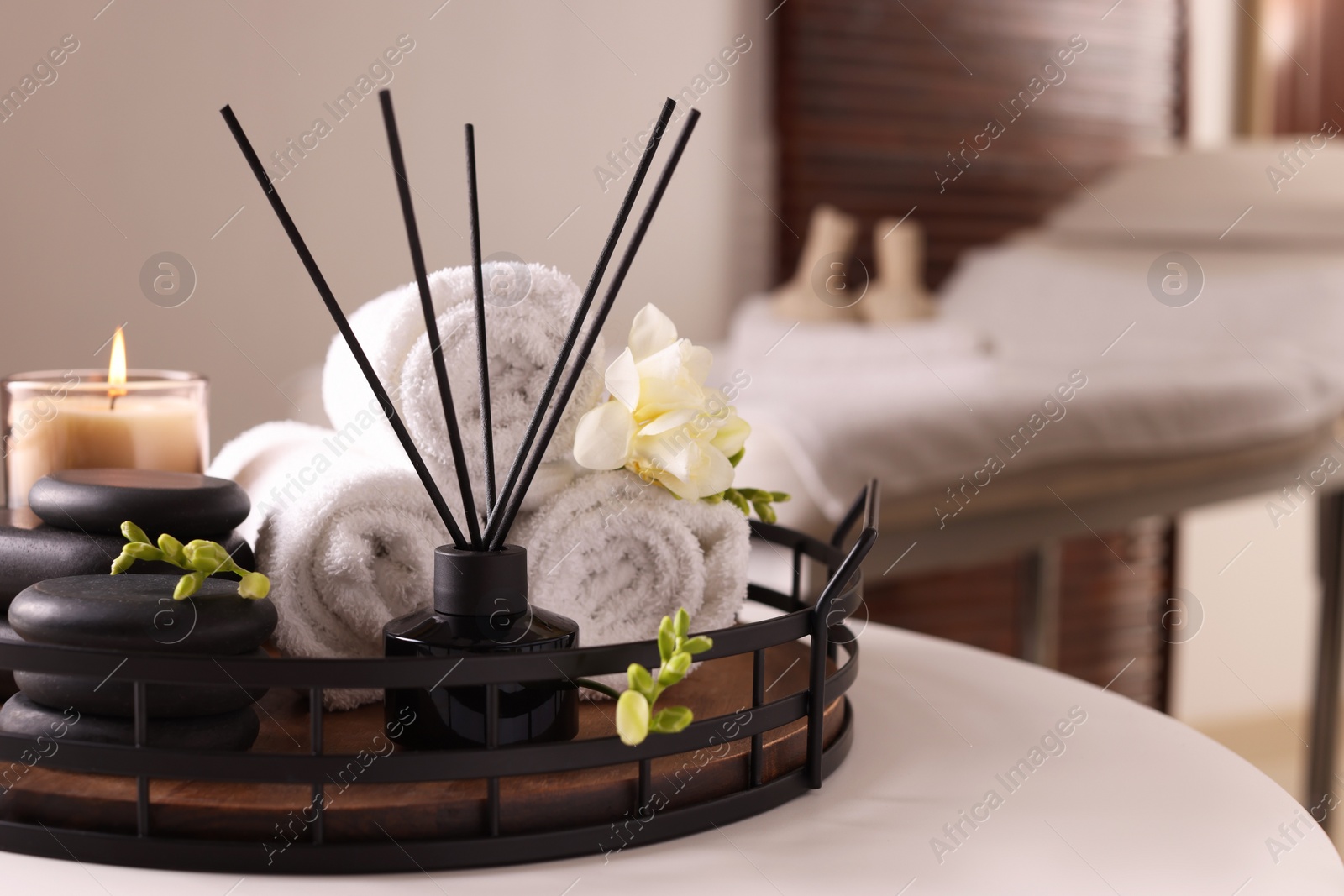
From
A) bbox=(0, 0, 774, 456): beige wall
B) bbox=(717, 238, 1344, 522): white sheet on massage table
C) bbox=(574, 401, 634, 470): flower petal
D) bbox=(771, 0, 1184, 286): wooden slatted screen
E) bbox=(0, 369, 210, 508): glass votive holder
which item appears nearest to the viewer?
bbox=(574, 401, 634, 470): flower petal

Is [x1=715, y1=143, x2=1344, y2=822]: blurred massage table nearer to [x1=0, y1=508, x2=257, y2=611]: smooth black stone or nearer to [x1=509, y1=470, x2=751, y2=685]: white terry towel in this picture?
[x1=509, y1=470, x2=751, y2=685]: white terry towel

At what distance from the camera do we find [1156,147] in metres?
2.30

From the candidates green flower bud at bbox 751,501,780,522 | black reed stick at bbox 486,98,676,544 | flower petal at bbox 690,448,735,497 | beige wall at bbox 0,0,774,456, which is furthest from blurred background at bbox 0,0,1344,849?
black reed stick at bbox 486,98,676,544

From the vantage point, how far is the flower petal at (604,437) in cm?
47

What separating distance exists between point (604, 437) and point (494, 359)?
7 centimetres

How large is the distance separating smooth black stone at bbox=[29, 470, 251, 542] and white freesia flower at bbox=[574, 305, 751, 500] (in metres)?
0.14

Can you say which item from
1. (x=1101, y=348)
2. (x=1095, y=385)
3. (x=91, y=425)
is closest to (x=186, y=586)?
(x=91, y=425)

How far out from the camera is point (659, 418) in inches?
18.6

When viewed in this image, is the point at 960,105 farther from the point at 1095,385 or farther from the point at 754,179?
the point at 1095,385

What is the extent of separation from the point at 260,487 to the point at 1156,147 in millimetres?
2186

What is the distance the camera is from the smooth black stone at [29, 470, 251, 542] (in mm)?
448

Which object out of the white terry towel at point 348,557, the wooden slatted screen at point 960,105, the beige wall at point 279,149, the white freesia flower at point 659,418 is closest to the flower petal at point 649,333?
the white freesia flower at point 659,418

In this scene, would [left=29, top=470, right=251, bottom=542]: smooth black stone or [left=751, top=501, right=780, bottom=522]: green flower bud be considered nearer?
[left=29, top=470, right=251, bottom=542]: smooth black stone

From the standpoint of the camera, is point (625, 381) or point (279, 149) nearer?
point (625, 381)
